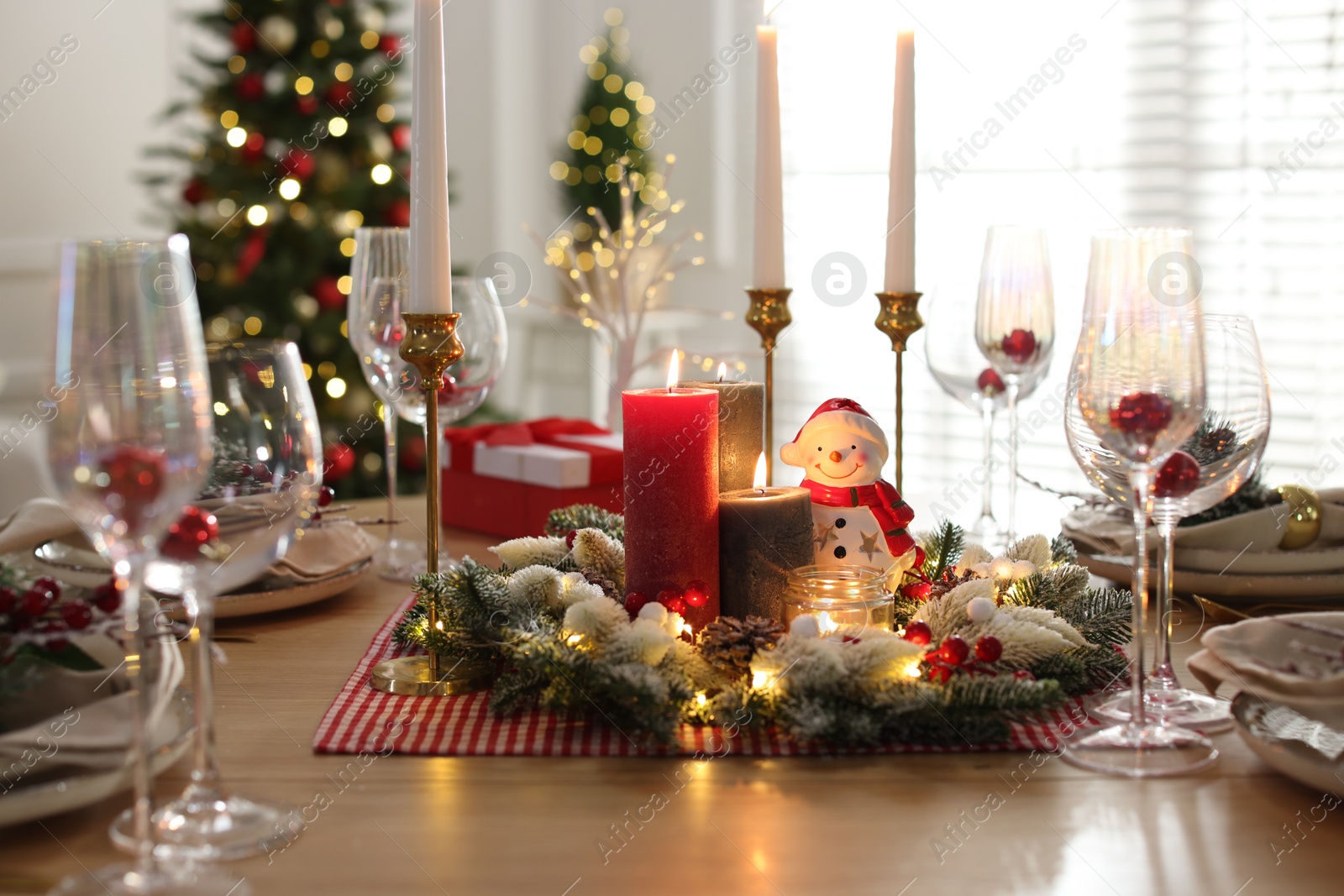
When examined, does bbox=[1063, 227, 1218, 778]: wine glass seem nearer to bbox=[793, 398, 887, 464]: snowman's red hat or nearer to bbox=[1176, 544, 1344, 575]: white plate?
bbox=[793, 398, 887, 464]: snowman's red hat

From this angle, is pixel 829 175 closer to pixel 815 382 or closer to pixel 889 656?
pixel 815 382

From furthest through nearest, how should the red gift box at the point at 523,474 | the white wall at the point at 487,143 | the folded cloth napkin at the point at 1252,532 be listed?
1. the white wall at the point at 487,143
2. the red gift box at the point at 523,474
3. the folded cloth napkin at the point at 1252,532

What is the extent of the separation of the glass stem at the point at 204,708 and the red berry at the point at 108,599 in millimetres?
142

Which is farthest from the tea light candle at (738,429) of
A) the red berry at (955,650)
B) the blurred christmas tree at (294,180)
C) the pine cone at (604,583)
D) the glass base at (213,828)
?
the blurred christmas tree at (294,180)

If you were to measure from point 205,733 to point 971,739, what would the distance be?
1.58 ft

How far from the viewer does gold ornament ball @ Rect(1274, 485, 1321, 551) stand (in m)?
1.10

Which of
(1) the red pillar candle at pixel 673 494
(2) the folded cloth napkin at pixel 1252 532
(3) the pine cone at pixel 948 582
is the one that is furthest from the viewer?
(2) the folded cloth napkin at pixel 1252 532

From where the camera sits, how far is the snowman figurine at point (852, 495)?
3.15 ft

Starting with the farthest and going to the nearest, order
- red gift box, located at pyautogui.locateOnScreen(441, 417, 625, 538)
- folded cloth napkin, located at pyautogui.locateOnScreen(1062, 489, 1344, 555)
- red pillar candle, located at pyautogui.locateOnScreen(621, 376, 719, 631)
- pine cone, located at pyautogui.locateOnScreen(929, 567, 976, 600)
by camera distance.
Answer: red gift box, located at pyautogui.locateOnScreen(441, 417, 625, 538), folded cloth napkin, located at pyautogui.locateOnScreen(1062, 489, 1344, 555), pine cone, located at pyautogui.locateOnScreen(929, 567, 976, 600), red pillar candle, located at pyautogui.locateOnScreen(621, 376, 719, 631)


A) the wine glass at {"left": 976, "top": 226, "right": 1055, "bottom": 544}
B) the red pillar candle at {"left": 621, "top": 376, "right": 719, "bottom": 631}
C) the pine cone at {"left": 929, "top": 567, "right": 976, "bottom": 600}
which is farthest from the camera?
the wine glass at {"left": 976, "top": 226, "right": 1055, "bottom": 544}

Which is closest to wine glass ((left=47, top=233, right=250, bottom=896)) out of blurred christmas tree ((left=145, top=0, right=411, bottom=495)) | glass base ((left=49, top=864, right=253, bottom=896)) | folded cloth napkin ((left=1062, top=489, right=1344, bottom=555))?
glass base ((left=49, top=864, right=253, bottom=896))

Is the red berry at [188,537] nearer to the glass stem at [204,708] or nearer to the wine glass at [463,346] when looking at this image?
the glass stem at [204,708]

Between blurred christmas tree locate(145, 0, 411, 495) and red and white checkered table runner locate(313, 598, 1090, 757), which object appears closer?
red and white checkered table runner locate(313, 598, 1090, 757)

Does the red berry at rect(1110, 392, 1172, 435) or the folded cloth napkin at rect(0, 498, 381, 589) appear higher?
the red berry at rect(1110, 392, 1172, 435)
